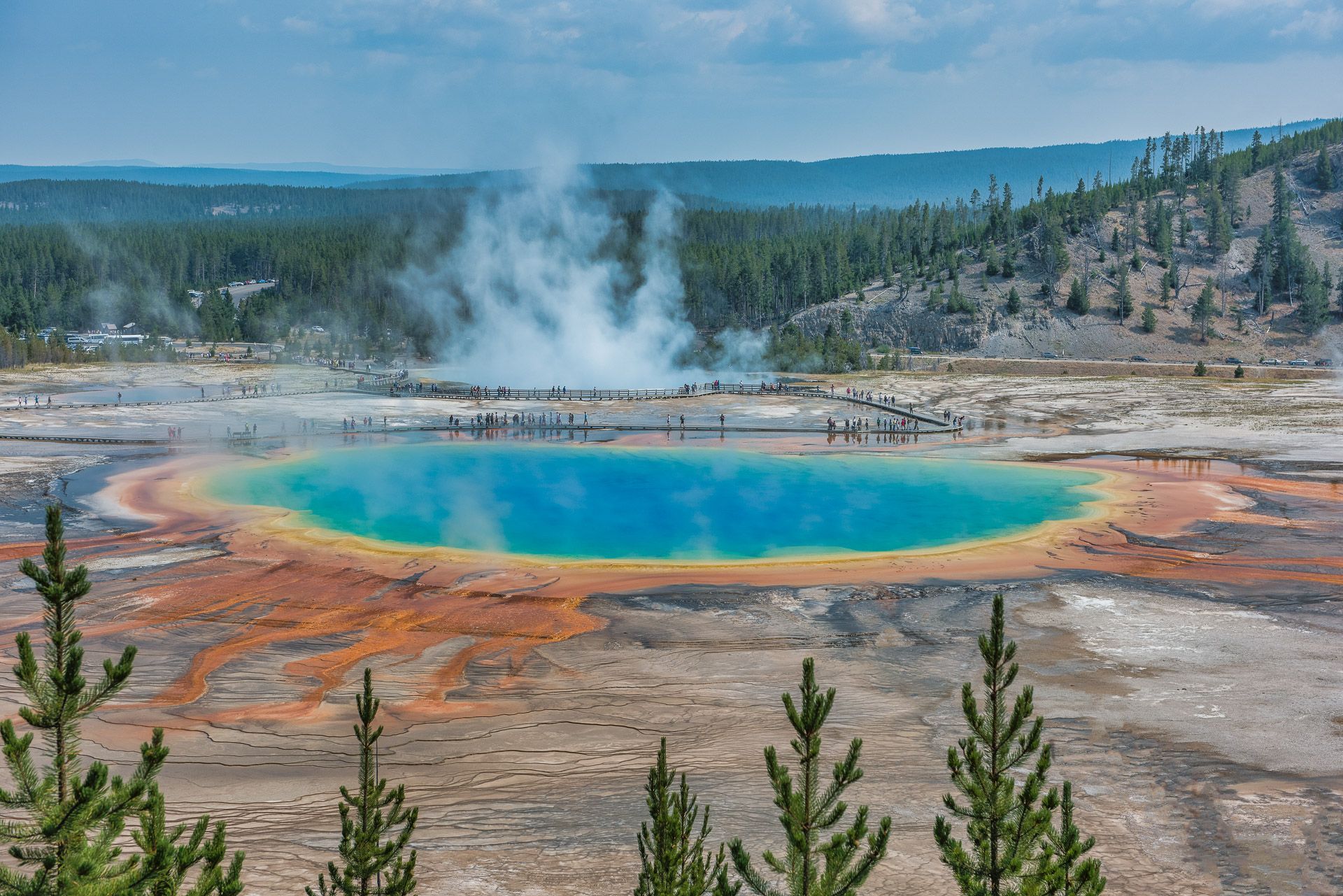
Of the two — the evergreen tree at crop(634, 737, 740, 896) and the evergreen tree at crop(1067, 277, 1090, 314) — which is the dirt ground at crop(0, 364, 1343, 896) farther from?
the evergreen tree at crop(1067, 277, 1090, 314)

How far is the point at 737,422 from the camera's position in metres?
56.1

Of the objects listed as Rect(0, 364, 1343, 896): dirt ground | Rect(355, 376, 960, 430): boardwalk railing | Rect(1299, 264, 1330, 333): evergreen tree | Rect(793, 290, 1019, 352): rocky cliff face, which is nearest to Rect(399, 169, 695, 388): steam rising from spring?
Rect(355, 376, 960, 430): boardwalk railing

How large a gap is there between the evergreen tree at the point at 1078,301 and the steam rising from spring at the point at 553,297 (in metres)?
33.0

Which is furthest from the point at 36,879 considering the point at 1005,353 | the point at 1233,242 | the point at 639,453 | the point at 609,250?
the point at 1233,242

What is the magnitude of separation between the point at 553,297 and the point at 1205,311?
5355 cm

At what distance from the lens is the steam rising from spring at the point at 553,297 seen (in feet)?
272

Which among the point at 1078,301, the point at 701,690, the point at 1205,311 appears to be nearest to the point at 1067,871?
the point at 701,690

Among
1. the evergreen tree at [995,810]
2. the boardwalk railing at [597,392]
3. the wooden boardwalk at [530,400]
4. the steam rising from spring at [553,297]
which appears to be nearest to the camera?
the evergreen tree at [995,810]

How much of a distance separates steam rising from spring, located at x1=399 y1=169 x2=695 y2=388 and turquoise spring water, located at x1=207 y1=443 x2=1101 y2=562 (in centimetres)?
3126

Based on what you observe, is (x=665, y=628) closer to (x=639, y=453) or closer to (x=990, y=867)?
(x=990, y=867)

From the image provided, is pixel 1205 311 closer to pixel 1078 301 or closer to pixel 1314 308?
pixel 1314 308

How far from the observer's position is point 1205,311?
9062 centimetres

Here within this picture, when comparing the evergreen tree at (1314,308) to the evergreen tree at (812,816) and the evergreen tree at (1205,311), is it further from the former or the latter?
the evergreen tree at (812,816)

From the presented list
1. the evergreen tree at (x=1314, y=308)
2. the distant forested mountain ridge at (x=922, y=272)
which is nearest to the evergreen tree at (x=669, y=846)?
the distant forested mountain ridge at (x=922, y=272)
